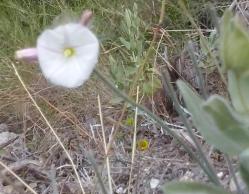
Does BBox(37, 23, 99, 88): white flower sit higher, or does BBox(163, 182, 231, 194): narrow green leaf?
BBox(37, 23, 99, 88): white flower

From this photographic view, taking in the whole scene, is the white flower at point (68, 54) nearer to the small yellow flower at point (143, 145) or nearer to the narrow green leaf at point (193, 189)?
the narrow green leaf at point (193, 189)

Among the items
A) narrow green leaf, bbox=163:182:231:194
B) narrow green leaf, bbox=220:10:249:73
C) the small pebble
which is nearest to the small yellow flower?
the small pebble

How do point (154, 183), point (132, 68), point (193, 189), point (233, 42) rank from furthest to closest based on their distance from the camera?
point (132, 68) < point (154, 183) < point (193, 189) < point (233, 42)

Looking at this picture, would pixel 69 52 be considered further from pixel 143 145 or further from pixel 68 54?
pixel 143 145

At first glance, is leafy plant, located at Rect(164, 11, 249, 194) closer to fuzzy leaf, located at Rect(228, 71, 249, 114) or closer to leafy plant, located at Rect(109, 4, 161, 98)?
fuzzy leaf, located at Rect(228, 71, 249, 114)

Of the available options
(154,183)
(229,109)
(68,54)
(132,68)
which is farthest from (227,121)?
(132,68)

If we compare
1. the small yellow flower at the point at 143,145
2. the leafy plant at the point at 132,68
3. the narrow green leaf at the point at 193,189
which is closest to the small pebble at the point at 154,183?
the small yellow flower at the point at 143,145
